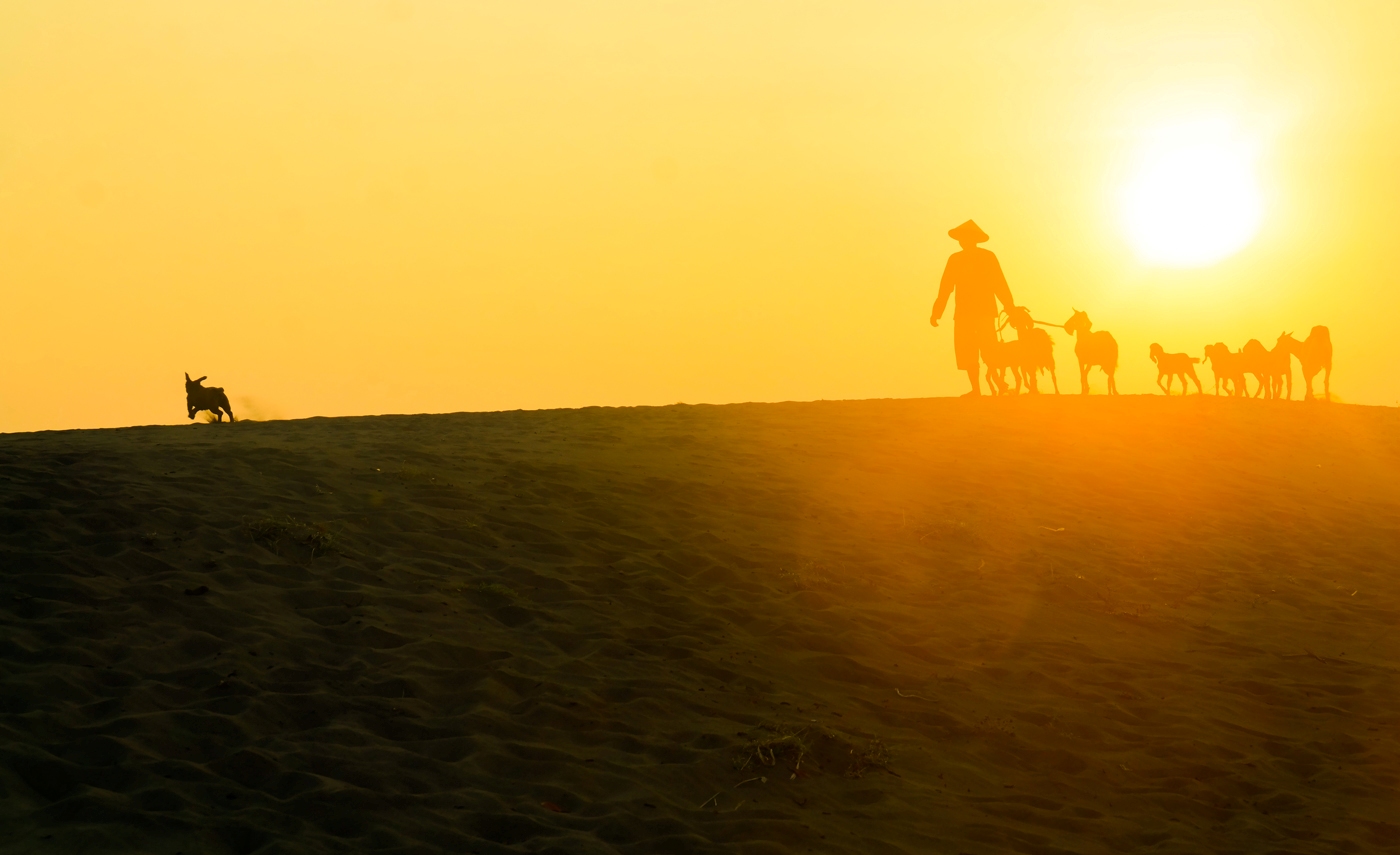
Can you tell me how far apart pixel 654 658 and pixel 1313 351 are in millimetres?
27511

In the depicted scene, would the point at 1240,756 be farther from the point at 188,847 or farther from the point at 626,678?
the point at 188,847

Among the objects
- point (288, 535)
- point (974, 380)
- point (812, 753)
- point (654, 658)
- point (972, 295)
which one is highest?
point (972, 295)

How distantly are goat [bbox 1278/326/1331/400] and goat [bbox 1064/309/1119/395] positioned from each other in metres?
5.42

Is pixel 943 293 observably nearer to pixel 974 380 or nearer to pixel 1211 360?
pixel 974 380

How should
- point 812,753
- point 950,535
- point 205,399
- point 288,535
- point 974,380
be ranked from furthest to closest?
1. point 974,380
2. point 205,399
3. point 950,535
4. point 288,535
5. point 812,753

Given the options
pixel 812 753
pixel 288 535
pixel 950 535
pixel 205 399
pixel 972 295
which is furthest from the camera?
pixel 972 295

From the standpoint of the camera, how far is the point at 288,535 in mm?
10562

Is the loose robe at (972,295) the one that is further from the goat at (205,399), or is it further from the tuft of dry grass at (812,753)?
the tuft of dry grass at (812,753)

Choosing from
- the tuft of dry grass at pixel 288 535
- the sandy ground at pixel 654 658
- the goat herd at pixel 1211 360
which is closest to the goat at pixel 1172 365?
the goat herd at pixel 1211 360

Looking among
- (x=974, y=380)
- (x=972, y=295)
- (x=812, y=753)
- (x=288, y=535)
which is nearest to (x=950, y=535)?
(x=812, y=753)

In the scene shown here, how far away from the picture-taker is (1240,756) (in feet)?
27.3

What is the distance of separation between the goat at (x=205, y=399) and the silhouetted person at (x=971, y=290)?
584 inches

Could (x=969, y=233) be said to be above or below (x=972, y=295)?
above

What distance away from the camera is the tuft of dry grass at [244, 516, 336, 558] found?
10.5 meters
